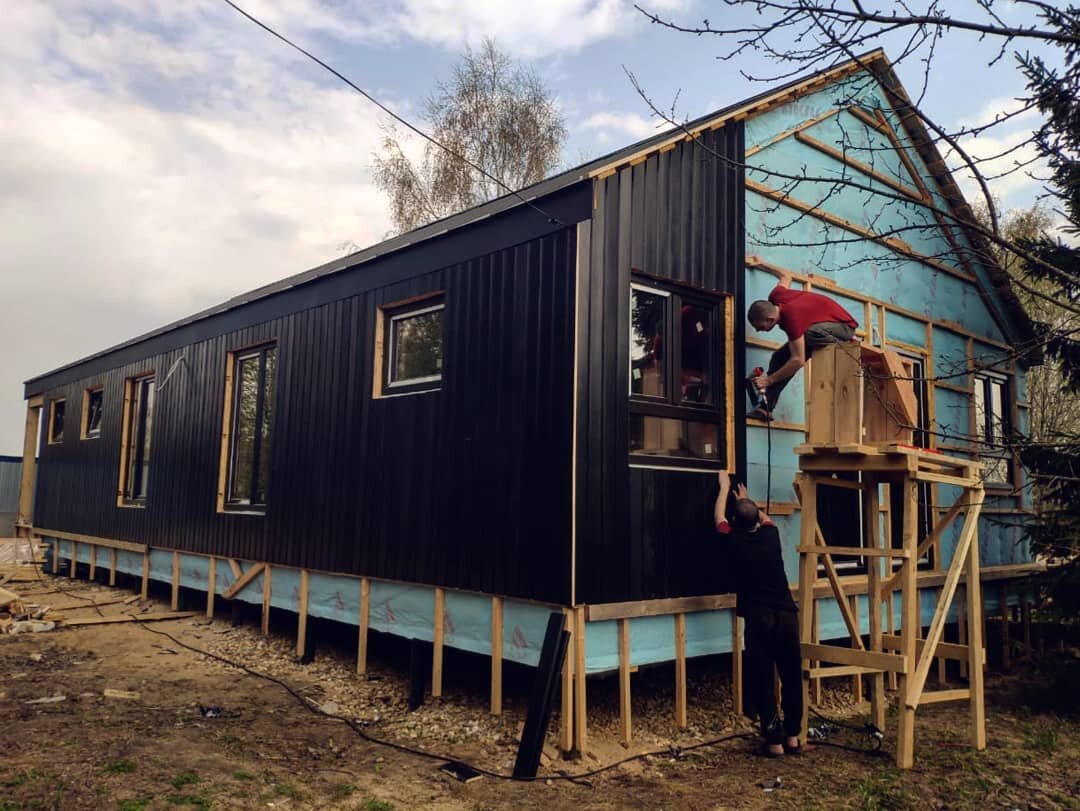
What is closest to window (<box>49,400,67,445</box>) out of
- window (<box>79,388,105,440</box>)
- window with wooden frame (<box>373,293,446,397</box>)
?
window (<box>79,388,105,440</box>)

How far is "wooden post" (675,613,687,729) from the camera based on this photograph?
6555mm

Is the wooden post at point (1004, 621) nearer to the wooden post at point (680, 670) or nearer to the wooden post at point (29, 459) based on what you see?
the wooden post at point (680, 670)

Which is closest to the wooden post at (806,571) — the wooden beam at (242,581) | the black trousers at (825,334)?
the black trousers at (825,334)

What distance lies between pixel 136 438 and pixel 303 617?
21.7 ft

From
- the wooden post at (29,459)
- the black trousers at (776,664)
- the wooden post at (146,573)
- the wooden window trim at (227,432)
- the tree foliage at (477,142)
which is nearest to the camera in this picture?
the black trousers at (776,664)

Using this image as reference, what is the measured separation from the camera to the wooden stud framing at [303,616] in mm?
8922

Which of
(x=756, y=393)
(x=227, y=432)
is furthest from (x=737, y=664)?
(x=227, y=432)

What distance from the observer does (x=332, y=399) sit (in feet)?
29.7

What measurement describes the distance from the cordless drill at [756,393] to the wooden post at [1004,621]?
17.2 feet

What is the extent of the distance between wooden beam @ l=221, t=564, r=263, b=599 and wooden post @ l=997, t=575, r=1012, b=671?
30.4 feet

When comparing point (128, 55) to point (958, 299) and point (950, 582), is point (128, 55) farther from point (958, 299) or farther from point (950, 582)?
point (958, 299)

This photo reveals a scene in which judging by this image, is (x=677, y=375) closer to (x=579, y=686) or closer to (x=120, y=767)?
(x=579, y=686)

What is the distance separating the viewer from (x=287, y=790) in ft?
17.1

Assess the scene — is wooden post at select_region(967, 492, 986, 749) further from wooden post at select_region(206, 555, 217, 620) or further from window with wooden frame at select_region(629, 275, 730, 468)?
wooden post at select_region(206, 555, 217, 620)
